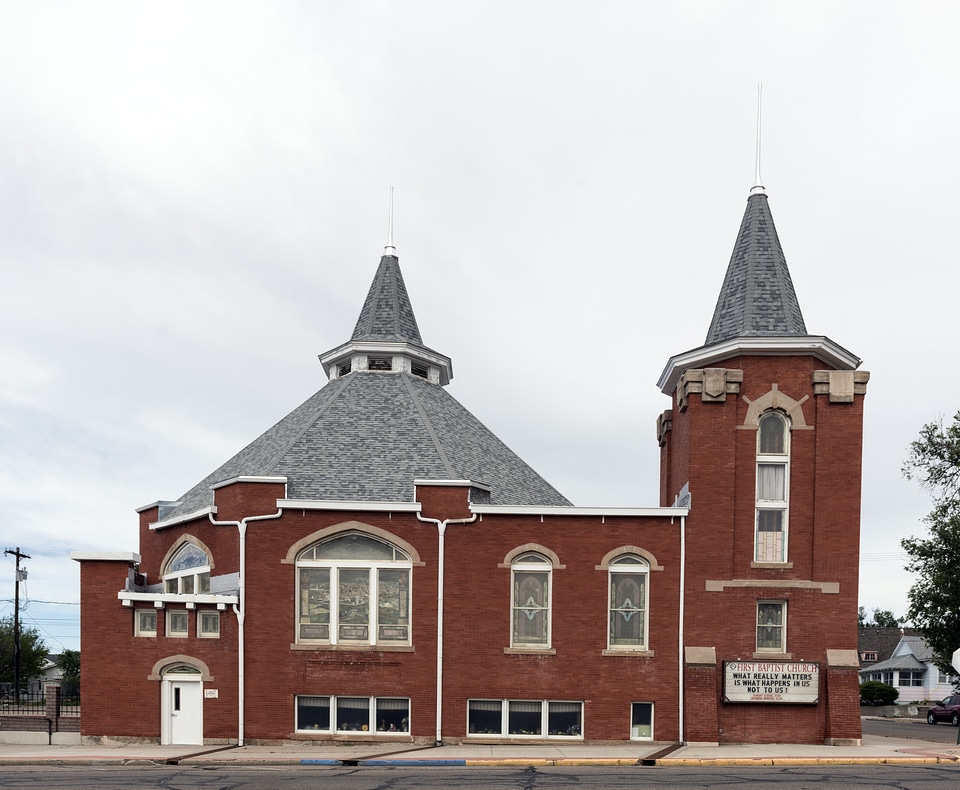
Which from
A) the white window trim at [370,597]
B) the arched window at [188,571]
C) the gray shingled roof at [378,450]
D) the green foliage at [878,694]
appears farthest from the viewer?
the green foliage at [878,694]

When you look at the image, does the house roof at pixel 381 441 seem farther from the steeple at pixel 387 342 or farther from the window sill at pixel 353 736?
the window sill at pixel 353 736

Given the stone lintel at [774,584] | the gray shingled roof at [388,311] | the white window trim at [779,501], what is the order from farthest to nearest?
the gray shingled roof at [388,311], the white window trim at [779,501], the stone lintel at [774,584]

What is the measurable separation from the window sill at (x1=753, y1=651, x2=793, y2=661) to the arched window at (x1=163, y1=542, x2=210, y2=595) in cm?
1570

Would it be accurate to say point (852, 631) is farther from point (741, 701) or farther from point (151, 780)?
point (151, 780)

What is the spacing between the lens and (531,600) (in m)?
27.1

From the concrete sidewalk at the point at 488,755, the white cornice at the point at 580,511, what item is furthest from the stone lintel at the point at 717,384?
the concrete sidewalk at the point at 488,755

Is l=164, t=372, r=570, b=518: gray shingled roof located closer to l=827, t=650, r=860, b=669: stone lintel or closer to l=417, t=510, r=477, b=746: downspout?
l=417, t=510, r=477, b=746: downspout

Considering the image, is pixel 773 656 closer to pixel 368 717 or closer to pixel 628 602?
pixel 628 602

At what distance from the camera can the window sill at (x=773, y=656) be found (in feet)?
86.6

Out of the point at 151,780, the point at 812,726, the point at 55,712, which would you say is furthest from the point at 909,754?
the point at 55,712

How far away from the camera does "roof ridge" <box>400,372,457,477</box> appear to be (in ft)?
96.1

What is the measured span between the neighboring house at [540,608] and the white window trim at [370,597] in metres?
0.06

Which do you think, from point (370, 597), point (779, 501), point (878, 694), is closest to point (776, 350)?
point (779, 501)

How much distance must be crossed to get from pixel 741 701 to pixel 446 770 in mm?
9279
